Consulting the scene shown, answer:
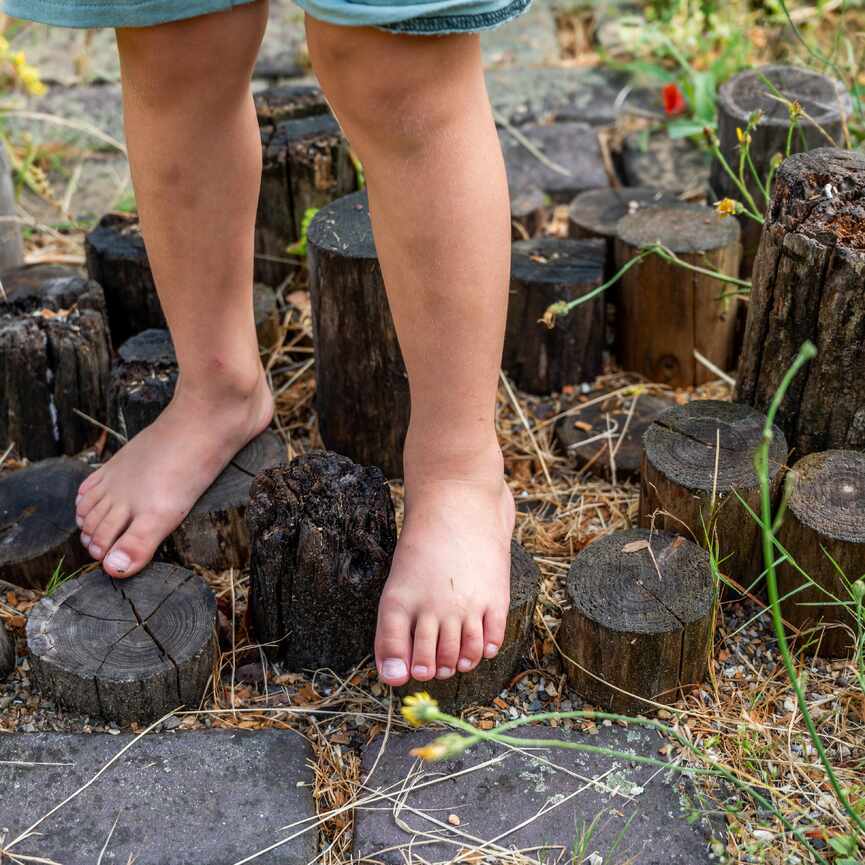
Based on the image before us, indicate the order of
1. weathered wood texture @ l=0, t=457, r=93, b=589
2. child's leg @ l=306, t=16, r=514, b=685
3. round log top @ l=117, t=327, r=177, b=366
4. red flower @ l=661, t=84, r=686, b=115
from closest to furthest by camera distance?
child's leg @ l=306, t=16, r=514, b=685 → weathered wood texture @ l=0, t=457, r=93, b=589 → round log top @ l=117, t=327, r=177, b=366 → red flower @ l=661, t=84, r=686, b=115

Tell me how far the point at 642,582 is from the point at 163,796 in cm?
75

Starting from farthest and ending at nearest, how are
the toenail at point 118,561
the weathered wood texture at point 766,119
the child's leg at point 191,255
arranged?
the weathered wood texture at point 766,119
the toenail at point 118,561
the child's leg at point 191,255

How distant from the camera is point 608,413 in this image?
237 cm

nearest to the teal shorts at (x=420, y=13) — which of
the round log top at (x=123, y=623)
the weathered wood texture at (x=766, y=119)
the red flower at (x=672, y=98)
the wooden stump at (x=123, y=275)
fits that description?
the round log top at (x=123, y=623)

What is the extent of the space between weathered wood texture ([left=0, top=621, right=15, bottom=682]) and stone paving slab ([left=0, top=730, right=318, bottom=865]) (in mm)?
152

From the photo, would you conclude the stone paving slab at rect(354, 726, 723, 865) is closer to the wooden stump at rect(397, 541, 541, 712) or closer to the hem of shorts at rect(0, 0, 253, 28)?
the wooden stump at rect(397, 541, 541, 712)

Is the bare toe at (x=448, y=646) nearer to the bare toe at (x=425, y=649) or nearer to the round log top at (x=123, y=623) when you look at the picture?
→ the bare toe at (x=425, y=649)

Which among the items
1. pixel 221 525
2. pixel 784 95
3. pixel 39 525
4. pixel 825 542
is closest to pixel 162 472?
pixel 221 525

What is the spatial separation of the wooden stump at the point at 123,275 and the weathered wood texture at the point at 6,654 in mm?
882

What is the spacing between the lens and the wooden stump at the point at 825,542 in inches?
67.8

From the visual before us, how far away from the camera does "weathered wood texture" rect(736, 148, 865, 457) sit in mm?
1797

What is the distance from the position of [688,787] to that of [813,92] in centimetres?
179

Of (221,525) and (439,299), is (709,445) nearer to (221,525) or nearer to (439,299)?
(439,299)

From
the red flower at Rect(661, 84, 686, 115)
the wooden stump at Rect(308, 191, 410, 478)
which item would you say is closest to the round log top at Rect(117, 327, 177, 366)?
the wooden stump at Rect(308, 191, 410, 478)
